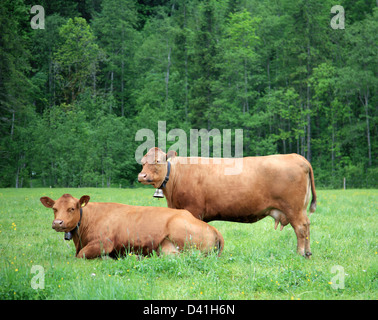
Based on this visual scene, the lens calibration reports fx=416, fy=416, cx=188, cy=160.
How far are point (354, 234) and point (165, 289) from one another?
5684mm

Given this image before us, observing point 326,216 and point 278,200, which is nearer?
point 278,200

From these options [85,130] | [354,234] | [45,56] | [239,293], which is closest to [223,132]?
[85,130]

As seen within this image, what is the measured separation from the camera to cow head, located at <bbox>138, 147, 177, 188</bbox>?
7777 millimetres

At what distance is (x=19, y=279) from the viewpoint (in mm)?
5215

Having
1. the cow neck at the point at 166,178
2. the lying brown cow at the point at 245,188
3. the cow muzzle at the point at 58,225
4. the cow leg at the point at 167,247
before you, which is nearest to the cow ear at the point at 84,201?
the cow muzzle at the point at 58,225

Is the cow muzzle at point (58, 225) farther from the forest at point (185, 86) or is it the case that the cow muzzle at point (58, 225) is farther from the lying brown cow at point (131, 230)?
the forest at point (185, 86)

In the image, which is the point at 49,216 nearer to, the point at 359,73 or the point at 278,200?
the point at 278,200

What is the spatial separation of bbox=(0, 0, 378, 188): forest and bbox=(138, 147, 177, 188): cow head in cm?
3177

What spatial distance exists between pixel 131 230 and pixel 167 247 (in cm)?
72


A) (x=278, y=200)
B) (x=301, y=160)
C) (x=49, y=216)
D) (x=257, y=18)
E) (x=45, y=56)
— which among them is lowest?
(x=49, y=216)

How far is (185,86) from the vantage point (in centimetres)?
5544

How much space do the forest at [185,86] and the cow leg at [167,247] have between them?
32.8 meters

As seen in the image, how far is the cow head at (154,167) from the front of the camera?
7777 millimetres
